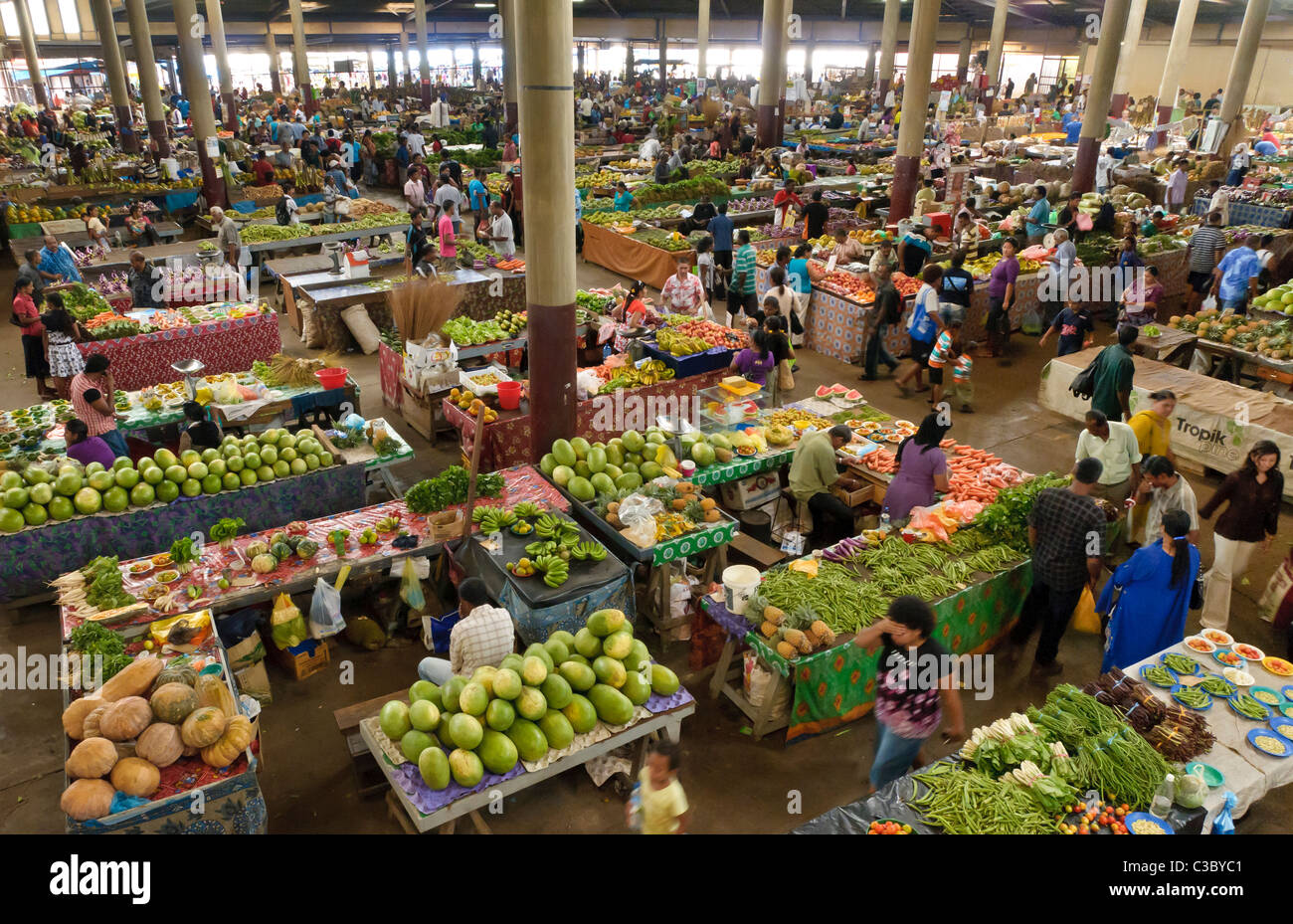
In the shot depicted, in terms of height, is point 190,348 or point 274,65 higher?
point 274,65

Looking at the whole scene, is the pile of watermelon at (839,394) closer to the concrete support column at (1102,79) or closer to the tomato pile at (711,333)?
the tomato pile at (711,333)

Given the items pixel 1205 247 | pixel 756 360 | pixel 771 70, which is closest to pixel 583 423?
pixel 756 360

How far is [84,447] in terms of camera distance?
7.38m

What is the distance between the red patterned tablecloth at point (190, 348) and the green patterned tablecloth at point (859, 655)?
8378mm

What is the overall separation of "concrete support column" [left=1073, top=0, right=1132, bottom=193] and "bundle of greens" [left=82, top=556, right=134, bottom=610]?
18.1 meters

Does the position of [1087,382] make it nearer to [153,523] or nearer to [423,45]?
[153,523]

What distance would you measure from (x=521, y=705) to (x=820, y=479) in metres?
3.65

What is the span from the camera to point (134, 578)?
6203 millimetres

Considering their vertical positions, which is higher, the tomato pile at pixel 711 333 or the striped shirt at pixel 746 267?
the striped shirt at pixel 746 267

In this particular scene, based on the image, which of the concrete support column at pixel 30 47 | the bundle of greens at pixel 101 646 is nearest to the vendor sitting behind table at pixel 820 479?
the bundle of greens at pixel 101 646

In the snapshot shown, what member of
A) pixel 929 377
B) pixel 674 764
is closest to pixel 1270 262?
pixel 929 377

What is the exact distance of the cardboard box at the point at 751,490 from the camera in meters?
8.03

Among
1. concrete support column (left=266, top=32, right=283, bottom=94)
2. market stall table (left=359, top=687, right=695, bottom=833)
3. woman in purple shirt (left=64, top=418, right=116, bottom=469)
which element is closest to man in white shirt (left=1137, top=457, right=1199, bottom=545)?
market stall table (left=359, top=687, right=695, bottom=833)

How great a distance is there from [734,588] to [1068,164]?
814 inches
